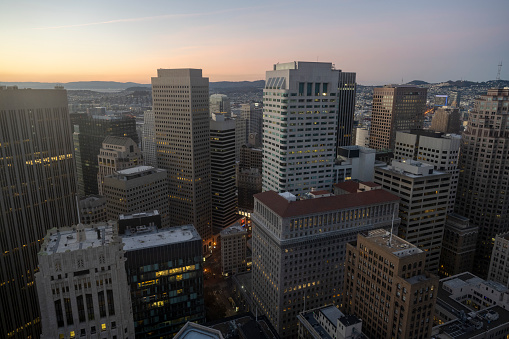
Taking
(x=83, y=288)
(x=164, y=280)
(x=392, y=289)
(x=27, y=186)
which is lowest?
(x=164, y=280)

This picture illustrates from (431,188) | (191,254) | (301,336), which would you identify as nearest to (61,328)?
(191,254)

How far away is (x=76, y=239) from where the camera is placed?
92750 mm

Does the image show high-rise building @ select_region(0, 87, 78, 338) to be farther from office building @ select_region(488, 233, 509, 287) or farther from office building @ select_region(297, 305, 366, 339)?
office building @ select_region(488, 233, 509, 287)

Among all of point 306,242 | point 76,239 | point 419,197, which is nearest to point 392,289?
point 306,242

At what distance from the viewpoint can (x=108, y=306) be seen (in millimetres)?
88250

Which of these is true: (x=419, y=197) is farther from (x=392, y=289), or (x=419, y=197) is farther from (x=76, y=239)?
(x=76, y=239)

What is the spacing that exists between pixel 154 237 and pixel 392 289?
10471 centimetres

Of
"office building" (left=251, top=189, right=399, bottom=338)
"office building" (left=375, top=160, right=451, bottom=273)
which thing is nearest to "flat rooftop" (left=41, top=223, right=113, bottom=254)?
"office building" (left=251, top=189, right=399, bottom=338)

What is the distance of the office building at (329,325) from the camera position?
4668 inches

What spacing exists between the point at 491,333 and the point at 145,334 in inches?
5730

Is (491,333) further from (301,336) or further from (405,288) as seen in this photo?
(301,336)

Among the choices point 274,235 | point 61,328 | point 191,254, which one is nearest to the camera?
point 61,328

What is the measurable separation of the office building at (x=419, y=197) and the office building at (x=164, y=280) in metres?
113

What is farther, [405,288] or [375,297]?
[375,297]
